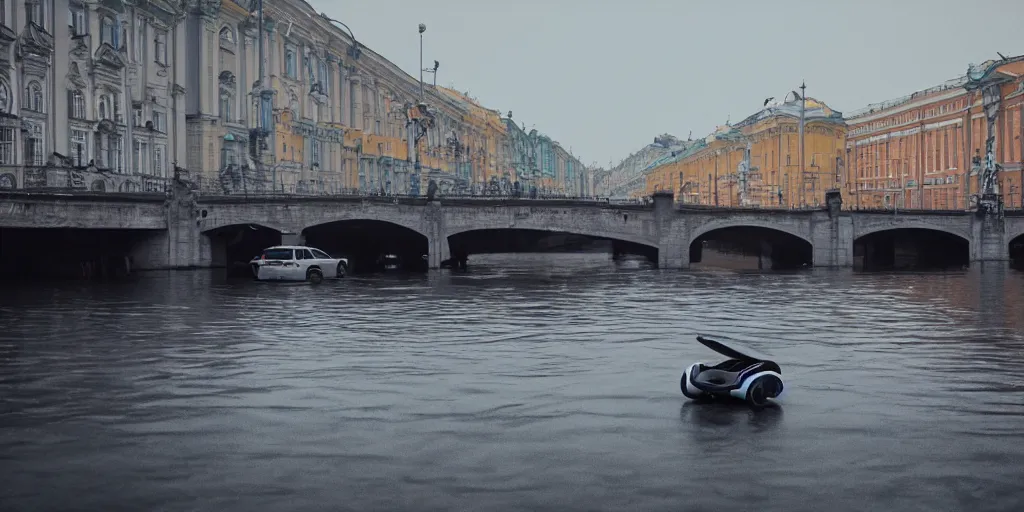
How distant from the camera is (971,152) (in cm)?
10950

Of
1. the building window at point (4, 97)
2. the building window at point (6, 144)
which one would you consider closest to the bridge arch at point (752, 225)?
the building window at point (6, 144)

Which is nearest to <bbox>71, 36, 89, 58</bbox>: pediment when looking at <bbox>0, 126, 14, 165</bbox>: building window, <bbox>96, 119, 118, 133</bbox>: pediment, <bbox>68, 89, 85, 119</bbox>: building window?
<bbox>68, 89, 85, 119</bbox>: building window

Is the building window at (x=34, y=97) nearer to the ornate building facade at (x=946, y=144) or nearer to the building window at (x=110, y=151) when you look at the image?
the building window at (x=110, y=151)

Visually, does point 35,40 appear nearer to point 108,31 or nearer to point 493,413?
point 108,31

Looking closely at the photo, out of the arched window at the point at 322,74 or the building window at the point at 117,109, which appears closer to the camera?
the building window at the point at 117,109

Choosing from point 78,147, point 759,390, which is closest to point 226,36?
point 78,147

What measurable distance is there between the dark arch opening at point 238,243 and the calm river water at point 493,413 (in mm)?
31254

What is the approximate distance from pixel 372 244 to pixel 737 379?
2716 inches

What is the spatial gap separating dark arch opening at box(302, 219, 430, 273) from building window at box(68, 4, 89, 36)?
66.0ft

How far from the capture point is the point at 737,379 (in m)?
21.5

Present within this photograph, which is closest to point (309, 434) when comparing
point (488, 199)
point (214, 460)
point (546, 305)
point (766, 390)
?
point (214, 460)

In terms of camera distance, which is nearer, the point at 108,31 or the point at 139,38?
the point at 108,31

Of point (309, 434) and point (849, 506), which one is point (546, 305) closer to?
point (309, 434)

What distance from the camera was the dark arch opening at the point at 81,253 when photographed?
6841cm
